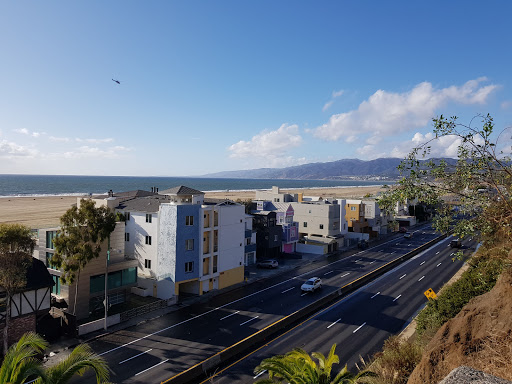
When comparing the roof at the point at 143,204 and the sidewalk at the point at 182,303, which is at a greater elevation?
the roof at the point at 143,204

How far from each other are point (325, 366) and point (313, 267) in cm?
4019

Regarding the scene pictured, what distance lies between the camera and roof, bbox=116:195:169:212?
44094mm

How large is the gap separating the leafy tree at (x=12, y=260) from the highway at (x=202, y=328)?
7.72 m

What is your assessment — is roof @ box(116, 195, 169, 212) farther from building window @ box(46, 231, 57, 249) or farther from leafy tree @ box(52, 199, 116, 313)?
leafy tree @ box(52, 199, 116, 313)

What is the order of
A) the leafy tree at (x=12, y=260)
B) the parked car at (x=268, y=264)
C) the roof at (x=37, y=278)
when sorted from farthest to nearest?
1. the parked car at (x=268, y=264)
2. the roof at (x=37, y=278)
3. the leafy tree at (x=12, y=260)

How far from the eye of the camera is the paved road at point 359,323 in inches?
1036

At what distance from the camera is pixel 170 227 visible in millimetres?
40281

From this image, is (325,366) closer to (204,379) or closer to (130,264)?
(204,379)

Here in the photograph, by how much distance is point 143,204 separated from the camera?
150ft

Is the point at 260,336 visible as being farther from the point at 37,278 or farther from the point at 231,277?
the point at 37,278

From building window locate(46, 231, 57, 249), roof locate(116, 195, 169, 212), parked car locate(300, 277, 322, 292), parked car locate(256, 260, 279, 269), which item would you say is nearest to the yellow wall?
parked car locate(256, 260, 279, 269)

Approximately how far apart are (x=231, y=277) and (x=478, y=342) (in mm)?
35997

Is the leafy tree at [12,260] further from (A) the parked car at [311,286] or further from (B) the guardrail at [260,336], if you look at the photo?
(A) the parked car at [311,286]

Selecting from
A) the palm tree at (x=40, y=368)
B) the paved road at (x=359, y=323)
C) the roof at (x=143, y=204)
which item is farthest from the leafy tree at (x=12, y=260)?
the roof at (x=143, y=204)
